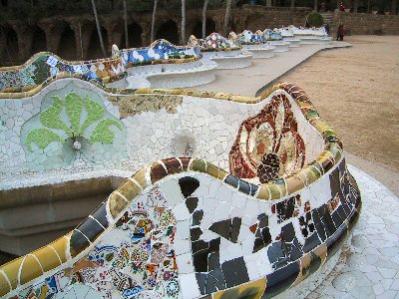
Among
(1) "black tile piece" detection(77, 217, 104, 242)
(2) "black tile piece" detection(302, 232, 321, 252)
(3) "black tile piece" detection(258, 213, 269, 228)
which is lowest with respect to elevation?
(2) "black tile piece" detection(302, 232, 321, 252)

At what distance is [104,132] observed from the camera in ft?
15.2

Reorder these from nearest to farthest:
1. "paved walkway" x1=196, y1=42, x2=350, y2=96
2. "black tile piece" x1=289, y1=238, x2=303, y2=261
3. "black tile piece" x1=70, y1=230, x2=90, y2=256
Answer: "black tile piece" x1=70, y1=230, x2=90, y2=256 → "black tile piece" x1=289, y1=238, x2=303, y2=261 → "paved walkway" x1=196, y1=42, x2=350, y2=96

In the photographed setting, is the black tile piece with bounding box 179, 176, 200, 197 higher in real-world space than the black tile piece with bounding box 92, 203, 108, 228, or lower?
higher

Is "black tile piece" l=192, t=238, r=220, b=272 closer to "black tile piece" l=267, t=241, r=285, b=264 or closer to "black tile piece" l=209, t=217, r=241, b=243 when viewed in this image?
"black tile piece" l=209, t=217, r=241, b=243

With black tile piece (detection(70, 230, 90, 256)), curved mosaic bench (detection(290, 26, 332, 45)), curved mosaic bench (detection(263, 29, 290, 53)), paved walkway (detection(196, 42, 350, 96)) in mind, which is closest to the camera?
black tile piece (detection(70, 230, 90, 256))

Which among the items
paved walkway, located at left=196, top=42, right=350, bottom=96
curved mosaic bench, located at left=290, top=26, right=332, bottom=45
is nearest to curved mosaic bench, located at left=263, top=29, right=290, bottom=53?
paved walkway, located at left=196, top=42, right=350, bottom=96

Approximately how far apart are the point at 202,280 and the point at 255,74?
372 inches

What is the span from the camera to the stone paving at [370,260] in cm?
263

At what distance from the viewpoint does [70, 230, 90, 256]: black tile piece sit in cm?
193

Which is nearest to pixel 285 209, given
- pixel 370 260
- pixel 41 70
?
pixel 370 260

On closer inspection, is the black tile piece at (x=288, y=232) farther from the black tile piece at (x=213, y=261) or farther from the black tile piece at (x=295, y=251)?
the black tile piece at (x=213, y=261)

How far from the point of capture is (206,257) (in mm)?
2207

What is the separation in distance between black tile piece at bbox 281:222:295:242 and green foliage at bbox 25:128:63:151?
2845 mm

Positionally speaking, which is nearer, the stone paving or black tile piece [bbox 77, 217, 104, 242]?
black tile piece [bbox 77, 217, 104, 242]
